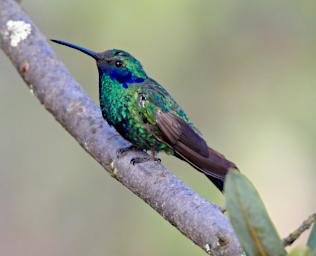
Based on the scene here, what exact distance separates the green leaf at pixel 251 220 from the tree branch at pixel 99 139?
46cm

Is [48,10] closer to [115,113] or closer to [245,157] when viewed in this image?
[245,157]

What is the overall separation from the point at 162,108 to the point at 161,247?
2340mm

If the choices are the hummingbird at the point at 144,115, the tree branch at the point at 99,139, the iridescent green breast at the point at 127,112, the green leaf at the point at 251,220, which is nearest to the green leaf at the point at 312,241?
the green leaf at the point at 251,220

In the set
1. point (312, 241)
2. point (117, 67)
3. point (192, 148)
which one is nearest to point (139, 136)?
point (192, 148)

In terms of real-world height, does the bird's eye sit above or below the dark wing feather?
above

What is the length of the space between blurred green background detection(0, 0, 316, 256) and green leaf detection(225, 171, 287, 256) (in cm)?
427

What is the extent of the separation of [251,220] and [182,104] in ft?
16.0

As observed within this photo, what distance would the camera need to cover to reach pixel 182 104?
584 centimetres

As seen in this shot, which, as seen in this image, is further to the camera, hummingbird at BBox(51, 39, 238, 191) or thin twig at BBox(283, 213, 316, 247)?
hummingbird at BBox(51, 39, 238, 191)

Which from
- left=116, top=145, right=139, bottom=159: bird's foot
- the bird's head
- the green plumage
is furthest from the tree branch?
the bird's head

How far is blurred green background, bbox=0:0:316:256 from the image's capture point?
551cm

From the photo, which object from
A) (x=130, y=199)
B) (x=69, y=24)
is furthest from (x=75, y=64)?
(x=130, y=199)

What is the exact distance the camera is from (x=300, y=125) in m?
5.74

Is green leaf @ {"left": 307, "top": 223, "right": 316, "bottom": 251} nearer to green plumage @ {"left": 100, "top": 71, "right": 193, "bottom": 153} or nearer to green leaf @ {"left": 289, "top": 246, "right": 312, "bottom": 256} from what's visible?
green leaf @ {"left": 289, "top": 246, "right": 312, "bottom": 256}
